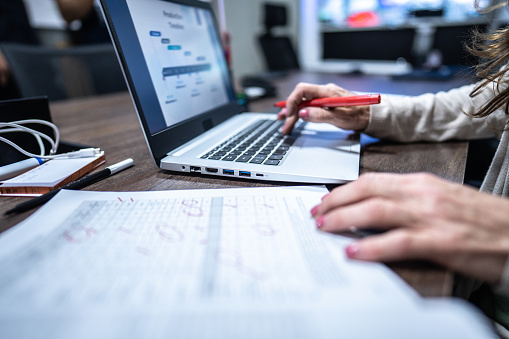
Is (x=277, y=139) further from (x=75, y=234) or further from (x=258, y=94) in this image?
(x=258, y=94)

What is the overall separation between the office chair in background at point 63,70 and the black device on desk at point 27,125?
90 centimetres

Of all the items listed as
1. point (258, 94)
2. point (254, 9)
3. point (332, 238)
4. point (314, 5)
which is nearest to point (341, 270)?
point (332, 238)

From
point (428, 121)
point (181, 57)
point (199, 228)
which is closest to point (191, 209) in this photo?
point (199, 228)

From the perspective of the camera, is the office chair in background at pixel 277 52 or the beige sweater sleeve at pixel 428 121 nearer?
the beige sweater sleeve at pixel 428 121

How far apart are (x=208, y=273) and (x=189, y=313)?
0.04 metres

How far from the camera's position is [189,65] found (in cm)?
67

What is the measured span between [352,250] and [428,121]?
1.53ft

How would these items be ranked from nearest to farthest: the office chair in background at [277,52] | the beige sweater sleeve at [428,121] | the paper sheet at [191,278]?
the paper sheet at [191,278], the beige sweater sleeve at [428,121], the office chair in background at [277,52]

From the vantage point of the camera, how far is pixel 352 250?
0.88 feet

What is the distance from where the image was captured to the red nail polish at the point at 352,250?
0.88 feet

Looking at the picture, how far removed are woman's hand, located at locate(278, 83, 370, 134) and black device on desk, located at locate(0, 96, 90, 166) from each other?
41 centimetres

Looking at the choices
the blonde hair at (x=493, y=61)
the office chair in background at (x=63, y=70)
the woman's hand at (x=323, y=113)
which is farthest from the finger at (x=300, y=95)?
the office chair in background at (x=63, y=70)

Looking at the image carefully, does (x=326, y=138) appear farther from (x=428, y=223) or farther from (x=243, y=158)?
(x=428, y=223)

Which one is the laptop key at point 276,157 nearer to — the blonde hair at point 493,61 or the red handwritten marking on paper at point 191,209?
the red handwritten marking on paper at point 191,209
